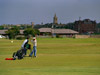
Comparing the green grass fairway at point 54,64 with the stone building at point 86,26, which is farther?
the stone building at point 86,26

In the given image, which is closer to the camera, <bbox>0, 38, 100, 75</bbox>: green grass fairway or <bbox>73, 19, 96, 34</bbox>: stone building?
<bbox>0, 38, 100, 75</bbox>: green grass fairway

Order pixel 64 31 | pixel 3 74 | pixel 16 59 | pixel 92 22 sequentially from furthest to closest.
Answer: pixel 92 22
pixel 64 31
pixel 16 59
pixel 3 74

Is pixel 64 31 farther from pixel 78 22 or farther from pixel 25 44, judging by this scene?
pixel 25 44

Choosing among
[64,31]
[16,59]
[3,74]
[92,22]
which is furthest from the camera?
[92,22]

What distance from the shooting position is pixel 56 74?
10797mm

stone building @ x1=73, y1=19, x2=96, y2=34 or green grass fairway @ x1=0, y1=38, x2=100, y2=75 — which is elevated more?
stone building @ x1=73, y1=19, x2=96, y2=34

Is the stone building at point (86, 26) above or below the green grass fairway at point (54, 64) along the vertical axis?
above

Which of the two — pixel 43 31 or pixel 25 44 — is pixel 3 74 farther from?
pixel 43 31

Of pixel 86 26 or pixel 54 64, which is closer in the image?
pixel 54 64

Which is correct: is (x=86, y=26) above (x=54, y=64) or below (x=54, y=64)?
above

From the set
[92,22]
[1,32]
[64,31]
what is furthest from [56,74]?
[92,22]

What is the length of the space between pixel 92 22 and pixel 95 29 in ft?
19.6

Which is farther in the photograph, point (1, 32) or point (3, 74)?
point (1, 32)

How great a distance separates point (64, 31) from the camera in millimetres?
Answer: 150125
